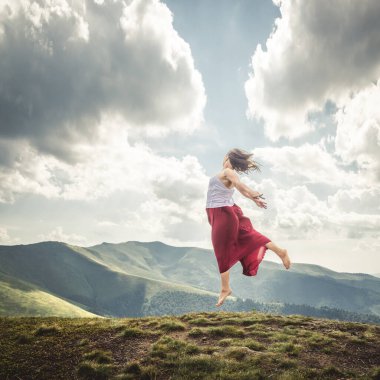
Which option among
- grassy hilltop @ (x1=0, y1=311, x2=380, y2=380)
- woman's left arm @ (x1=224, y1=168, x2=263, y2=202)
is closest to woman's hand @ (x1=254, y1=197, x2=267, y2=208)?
woman's left arm @ (x1=224, y1=168, x2=263, y2=202)

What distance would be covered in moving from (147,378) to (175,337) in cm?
373

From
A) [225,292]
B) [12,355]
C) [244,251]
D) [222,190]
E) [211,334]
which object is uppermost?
[222,190]

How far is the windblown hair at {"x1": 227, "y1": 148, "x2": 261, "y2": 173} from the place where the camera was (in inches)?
332

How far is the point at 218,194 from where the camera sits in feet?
27.9

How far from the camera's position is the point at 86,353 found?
980 centimetres

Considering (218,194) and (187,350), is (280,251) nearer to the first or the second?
(218,194)

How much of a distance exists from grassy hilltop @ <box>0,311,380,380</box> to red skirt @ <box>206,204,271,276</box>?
2.85 m

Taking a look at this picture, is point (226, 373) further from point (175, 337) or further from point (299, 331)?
point (299, 331)

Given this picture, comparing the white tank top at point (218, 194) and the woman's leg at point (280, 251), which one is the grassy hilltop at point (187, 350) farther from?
the white tank top at point (218, 194)

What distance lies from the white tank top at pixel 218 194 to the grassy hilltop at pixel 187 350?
445 cm

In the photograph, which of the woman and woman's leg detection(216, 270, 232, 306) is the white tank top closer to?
the woman

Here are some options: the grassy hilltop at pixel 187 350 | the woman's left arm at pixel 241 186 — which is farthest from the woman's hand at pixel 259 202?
the grassy hilltop at pixel 187 350

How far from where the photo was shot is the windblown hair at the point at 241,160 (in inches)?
332

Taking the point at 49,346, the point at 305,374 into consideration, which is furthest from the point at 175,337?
the point at 305,374
